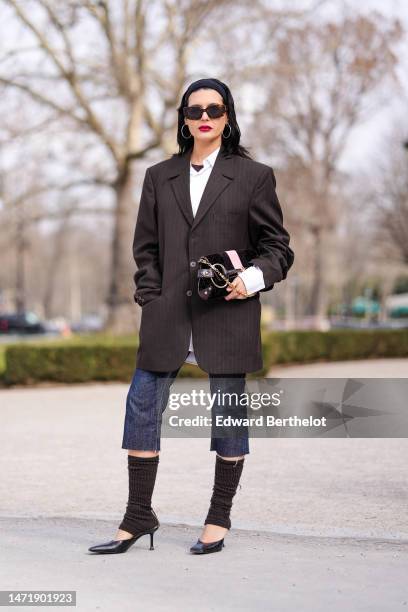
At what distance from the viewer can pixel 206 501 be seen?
596cm

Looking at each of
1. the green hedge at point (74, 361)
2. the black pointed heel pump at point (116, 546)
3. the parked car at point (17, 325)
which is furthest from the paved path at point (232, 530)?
the parked car at point (17, 325)

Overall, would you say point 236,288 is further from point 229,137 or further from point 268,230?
point 229,137

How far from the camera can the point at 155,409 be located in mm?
4285

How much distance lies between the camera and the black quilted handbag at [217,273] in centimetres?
409

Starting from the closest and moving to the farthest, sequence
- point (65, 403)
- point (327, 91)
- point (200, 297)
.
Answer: point (200, 297), point (65, 403), point (327, 91)

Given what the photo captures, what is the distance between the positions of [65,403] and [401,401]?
367 inches

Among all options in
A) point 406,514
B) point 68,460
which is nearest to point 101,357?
point 68,460

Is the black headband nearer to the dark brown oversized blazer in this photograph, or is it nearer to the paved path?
the dark brown oversized blazer

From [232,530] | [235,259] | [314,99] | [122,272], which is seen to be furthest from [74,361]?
[314,99]

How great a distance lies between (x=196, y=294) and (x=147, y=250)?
1.02 feet

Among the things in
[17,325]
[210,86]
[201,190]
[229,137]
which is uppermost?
[210,86]

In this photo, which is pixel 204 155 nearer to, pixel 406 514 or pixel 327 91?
pixel 406 514

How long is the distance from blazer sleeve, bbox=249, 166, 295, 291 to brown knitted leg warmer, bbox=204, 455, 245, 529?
0.78 metres

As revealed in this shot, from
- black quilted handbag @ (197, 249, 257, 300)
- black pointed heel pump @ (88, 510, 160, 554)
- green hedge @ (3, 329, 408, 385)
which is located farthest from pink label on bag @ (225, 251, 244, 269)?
green hedge @ (3, 329, 408, 385)
